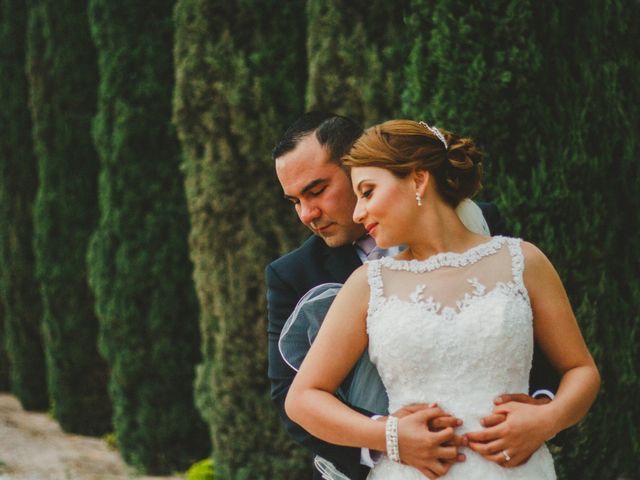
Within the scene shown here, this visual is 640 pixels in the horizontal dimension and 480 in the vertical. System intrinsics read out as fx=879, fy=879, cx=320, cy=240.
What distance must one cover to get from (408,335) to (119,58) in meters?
5.27

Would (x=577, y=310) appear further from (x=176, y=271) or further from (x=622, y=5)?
(x=176, y=271)

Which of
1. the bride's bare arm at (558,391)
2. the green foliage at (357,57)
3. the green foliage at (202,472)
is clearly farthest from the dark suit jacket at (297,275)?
the green foliage at (202,472)

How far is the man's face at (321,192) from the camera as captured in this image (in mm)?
2613

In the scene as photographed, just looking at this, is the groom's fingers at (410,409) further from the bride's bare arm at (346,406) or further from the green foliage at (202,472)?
the green foliage at (202,472)

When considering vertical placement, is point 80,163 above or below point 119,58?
below

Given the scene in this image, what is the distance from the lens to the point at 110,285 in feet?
23.0

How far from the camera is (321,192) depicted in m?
2.62

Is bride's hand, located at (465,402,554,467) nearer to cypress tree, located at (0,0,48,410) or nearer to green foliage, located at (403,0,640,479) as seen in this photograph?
green foliage, located at (403,0,640,479)

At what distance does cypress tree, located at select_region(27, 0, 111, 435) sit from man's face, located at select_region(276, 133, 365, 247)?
6.09 meters

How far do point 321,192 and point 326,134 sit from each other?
201 millimetres

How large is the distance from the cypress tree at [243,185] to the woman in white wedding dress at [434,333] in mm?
3002

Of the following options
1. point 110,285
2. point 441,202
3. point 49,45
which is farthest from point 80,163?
point 441,202

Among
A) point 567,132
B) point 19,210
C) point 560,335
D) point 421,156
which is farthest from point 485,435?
point 19,210

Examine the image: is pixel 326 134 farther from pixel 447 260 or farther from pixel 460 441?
pixel 460 441
